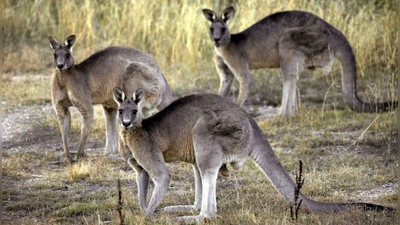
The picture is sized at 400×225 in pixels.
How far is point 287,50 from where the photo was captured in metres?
9.87

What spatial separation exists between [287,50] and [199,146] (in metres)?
4.33

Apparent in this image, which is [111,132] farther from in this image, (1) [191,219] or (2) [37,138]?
(1) [191,219]

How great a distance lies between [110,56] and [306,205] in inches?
143

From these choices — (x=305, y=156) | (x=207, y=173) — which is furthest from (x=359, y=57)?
(x=207, y=173)

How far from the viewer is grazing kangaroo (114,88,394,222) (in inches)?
228

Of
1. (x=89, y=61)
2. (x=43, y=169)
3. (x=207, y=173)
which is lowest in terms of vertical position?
(x=43, y=169)

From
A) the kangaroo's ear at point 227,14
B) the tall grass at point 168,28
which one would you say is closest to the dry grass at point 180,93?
the tall grass at point 168,28

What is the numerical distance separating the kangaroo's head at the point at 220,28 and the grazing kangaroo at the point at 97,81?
1.69m

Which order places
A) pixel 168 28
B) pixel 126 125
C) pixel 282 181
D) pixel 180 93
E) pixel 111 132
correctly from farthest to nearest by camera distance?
1. pixel 168 28
2. pixel 180 93
3. pixel 111 132
4. pixel 126 125
5. pixel 282 181

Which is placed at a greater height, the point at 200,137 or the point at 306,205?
the point at 200,137

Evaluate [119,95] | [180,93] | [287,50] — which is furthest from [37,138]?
[287,50]

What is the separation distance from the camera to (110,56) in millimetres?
8516

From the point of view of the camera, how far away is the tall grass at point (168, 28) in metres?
11.9

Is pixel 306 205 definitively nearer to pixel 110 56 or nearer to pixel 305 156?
pixel 305 156
